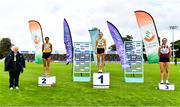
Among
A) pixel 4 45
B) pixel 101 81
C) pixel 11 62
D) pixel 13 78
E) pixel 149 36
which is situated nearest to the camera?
pixel 11 62

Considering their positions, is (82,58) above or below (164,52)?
below

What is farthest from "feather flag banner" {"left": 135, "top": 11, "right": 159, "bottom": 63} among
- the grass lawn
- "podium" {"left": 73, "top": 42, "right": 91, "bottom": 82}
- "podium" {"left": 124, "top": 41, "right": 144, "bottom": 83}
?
the grass lawn

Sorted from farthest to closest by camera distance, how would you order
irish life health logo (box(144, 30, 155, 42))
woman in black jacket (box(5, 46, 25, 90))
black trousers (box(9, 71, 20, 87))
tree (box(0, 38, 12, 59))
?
tree (box(0, 38, 12, 59)), irish life health logo (box(144, 30, 155, 42)), black trousers (box(9, 71, 20, 87)), woman in black jacket (box(5, 46, 25, 90))

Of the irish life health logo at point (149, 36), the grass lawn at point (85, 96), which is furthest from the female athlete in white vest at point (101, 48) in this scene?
the irish life health logo at point (149, 36)

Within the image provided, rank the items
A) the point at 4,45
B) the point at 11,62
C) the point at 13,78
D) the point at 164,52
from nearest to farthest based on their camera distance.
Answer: the point at 11,62, the point at 13,78, the point at 164,52, the point at 4,45

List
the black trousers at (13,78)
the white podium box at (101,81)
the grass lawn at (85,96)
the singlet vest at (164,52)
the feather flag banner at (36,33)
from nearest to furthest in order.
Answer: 1. the grass lawn at (85,96)
2. the black trousers at (13,78)
3. the singlet vest at (164,52)
4. the white podium box at (101,81)
5. the feather flag banner at (36,33)

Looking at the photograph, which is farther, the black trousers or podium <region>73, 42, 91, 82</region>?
podium <region>73, 42, 91, 82</region>

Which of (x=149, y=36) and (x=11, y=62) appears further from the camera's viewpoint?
(x=149, y=36)

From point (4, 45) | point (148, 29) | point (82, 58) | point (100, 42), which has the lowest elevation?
point (82, 58)

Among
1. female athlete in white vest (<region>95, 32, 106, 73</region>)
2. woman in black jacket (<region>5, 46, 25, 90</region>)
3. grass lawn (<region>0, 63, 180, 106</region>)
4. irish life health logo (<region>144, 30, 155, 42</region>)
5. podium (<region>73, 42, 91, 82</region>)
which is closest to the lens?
grass lawn (<region>0, 63, 180, 106</region>)

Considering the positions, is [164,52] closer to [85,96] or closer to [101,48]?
[101,48]

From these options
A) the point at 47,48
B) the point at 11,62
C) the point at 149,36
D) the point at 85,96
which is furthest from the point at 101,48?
the point at 149,36

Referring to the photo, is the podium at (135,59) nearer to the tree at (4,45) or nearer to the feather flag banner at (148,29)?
the feather flag banner at (148,29)

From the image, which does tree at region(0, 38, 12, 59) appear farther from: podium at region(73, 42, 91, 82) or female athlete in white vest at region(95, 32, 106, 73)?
female athlete in white vest at region(95, 32, 106, 73)
